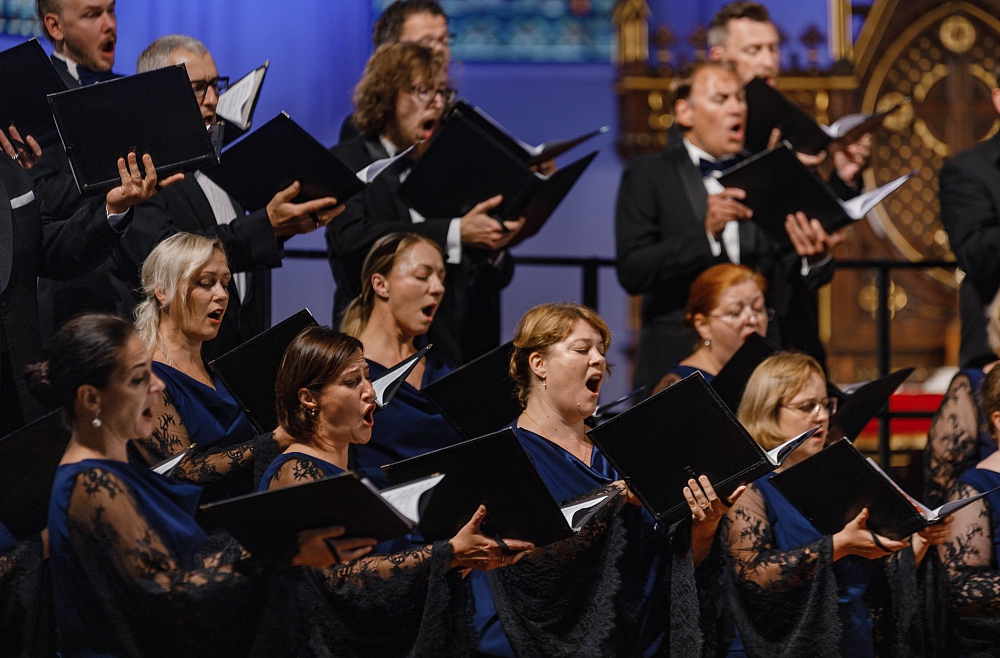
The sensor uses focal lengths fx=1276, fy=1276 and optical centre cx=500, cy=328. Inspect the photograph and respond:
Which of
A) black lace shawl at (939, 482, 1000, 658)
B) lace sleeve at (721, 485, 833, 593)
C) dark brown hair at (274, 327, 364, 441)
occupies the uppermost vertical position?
dark brown hair at (274, 327, 364, 441)

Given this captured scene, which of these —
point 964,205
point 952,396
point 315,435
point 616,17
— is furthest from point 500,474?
point 616,17

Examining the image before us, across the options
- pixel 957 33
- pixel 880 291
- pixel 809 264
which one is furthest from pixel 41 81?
pixel 957 33

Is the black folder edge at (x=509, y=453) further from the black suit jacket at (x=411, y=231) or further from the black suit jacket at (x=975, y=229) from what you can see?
the black suit jacket at (x=975, y=229)

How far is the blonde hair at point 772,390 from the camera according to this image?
3.46 metres

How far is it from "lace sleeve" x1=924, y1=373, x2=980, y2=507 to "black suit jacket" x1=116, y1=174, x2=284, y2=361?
2042 mm

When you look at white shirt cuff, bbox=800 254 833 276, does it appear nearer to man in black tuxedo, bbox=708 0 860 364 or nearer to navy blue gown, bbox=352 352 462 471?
man in black tuxedo, bbox=708 0 860 364

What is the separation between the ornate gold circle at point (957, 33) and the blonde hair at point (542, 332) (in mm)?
4911

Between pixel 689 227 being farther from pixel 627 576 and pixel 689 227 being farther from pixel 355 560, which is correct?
pixel 355 560

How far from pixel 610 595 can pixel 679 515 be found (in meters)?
0.26

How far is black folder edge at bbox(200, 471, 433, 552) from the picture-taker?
2.27 m

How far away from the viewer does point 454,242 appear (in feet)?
12.7

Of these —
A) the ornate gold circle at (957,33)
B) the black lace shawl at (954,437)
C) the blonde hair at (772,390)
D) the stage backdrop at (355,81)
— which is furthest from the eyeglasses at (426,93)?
the ornate gold circle at (957,33)

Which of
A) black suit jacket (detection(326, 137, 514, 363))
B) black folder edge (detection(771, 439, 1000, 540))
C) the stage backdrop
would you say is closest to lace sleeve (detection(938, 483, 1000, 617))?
black folder edge (detection(771, 439, 1000, 540))

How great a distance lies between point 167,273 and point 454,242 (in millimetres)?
1007
